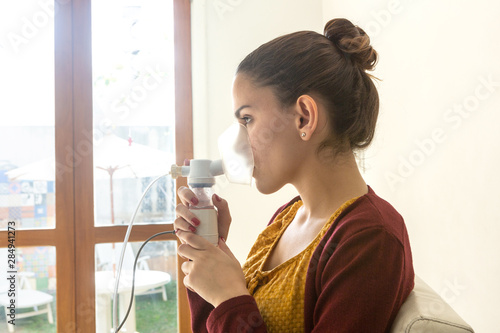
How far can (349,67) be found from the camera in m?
0.99

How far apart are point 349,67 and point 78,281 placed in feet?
6.58

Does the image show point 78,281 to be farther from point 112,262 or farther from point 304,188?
point 304,188

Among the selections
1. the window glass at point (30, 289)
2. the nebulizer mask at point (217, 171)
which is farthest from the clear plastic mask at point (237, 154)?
the window glass at point (30, 289)

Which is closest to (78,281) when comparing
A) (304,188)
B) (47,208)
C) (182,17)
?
(47,208)

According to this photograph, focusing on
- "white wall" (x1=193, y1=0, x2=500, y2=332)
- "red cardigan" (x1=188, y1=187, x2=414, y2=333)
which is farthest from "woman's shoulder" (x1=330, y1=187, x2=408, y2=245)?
"white wall" (x1=193, y1=0, x2=500, y2=332)

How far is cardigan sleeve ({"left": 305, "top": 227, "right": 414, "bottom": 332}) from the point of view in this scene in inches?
29.4

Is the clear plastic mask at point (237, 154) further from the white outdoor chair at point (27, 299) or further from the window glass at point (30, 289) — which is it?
the white outdoor chair at point (27, 299)

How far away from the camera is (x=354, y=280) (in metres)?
0.75

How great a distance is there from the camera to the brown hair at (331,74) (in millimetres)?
952

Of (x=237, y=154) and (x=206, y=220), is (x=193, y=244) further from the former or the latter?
(x=237, y=154)

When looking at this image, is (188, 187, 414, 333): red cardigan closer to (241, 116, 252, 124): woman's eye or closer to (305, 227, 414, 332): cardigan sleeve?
(305, 227, 414, 332): cardigan sleeve

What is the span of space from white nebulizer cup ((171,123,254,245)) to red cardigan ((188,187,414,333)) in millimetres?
214

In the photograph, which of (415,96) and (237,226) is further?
(237,226)

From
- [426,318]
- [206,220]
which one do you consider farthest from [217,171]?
[426,318]
